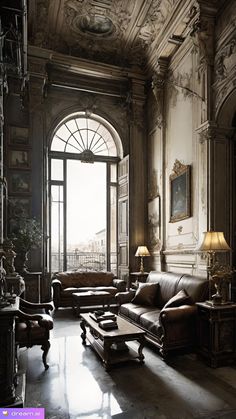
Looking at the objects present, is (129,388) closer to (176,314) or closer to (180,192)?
(176,314)

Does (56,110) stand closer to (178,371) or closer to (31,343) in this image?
(31,343)

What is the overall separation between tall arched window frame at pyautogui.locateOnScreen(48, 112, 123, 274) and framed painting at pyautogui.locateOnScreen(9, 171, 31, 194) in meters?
0.85

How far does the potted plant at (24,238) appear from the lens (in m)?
6.80

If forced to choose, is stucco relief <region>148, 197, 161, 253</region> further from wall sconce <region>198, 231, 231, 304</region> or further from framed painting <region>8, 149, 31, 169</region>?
wall sconce <region>198, 231, 231, 304</region>

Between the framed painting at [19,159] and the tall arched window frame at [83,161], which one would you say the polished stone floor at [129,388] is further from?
the framed painting at [19,159]

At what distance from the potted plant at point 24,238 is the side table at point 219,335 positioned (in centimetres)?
409

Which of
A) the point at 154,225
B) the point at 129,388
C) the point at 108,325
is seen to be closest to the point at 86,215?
the point at 154,225

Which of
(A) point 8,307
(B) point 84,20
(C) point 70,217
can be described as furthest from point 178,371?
(B) point 84,20

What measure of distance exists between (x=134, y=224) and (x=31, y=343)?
494cm

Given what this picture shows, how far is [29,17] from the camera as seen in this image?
6.89 metres

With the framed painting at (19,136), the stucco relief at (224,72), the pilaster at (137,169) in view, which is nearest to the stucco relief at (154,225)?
the pilaster at (137,169)

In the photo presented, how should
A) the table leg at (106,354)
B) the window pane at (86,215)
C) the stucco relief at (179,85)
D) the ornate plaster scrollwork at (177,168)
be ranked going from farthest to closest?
1. the window pane at (86,215)
2. the ornate plaster scrollwork at (177,168)
3. the stucco relief at (179,85)
4. the table leg at (106,354)

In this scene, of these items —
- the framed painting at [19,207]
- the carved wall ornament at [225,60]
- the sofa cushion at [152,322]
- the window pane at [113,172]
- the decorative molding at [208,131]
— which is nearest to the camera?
the sofa cushion at [152,322]

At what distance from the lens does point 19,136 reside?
7.57m
